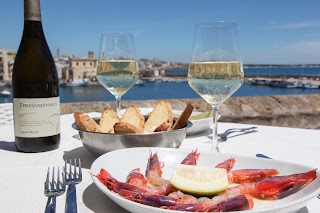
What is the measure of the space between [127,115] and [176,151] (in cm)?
38

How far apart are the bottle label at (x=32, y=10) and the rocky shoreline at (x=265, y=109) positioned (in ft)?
7.43

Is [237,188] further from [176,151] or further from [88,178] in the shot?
[88,178]

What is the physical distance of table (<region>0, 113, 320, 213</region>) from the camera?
2.70 ft

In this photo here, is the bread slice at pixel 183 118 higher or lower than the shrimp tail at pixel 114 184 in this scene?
higher

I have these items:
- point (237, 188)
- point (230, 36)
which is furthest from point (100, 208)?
point (230, 36)

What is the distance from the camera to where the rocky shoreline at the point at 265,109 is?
12.4 feet

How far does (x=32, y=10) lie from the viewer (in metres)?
1.38

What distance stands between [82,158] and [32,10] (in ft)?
2.24

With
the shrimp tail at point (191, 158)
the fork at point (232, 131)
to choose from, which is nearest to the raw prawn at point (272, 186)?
the shrimp tail at point (191, 158)

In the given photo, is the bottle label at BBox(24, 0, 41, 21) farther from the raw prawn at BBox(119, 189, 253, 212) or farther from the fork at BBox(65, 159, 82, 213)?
the raw prawn at BBox(119, 189, 253, 212)

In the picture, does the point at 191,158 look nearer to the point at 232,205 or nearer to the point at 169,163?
the point at 169,163

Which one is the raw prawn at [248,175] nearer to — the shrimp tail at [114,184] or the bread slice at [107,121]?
the shrimp tail at [114,184]

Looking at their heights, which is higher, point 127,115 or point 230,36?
→ point 230,36

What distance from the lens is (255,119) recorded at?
3.89 metres
